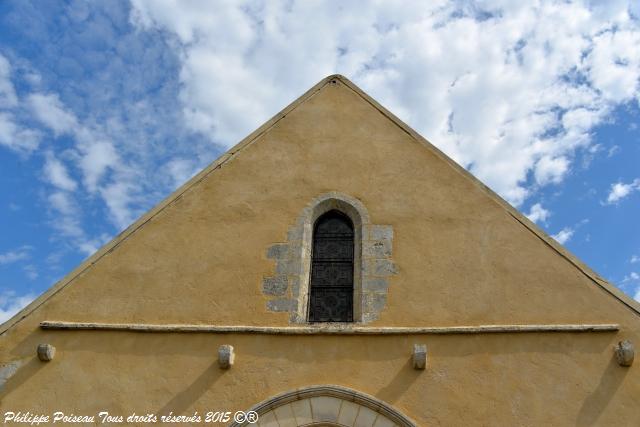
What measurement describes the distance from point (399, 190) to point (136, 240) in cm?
271

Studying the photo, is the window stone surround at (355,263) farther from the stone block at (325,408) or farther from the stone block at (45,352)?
the stone block at (45,352)

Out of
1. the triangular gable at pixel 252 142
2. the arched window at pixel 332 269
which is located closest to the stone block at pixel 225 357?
the arched window at pixel 332 269

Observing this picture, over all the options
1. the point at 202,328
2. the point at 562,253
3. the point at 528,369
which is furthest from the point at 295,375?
the point at 562,253

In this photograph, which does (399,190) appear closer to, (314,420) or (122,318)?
→ (314,420)

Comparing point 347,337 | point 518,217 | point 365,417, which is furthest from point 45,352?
point 518,217

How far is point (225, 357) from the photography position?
530 cm

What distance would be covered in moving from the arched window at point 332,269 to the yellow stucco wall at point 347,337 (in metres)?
0.33

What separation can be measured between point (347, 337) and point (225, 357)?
106 cm

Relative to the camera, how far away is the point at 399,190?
6.37 metres

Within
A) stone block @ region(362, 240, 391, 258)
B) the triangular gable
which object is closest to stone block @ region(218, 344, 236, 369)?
stone block @ region(362, 240, 391, 258)

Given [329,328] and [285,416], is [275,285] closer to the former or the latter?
[329,328]

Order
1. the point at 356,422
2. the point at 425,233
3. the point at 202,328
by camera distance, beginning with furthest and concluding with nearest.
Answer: the point at 425,233 < the point at 202,328 < the point at 356,422

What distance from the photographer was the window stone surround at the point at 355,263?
18.6 ft

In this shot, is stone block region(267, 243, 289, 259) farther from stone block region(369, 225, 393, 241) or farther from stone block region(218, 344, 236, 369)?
stone block region(218, 344, 236, 369)
